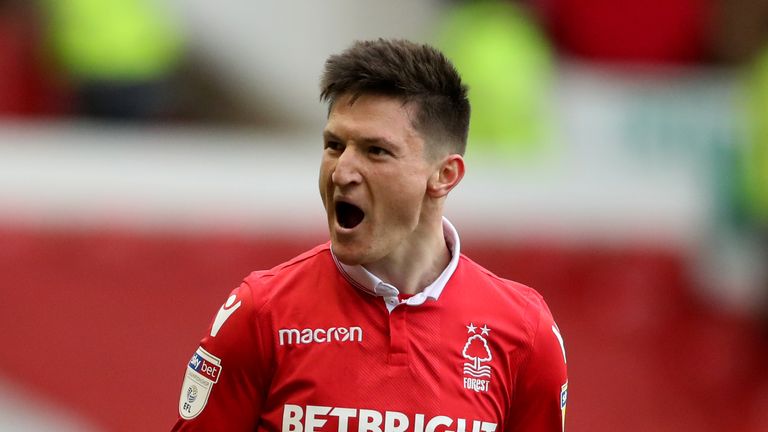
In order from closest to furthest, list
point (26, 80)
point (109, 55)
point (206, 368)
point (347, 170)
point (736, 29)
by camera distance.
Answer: point (347, 170) < point (206, 368) < point (109, 55) < point (26, 80) < point (736, 29)

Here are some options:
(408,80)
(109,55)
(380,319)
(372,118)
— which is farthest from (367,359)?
(109,55)

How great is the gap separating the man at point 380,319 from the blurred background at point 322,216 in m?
4.09

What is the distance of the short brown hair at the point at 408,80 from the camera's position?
12.6ft

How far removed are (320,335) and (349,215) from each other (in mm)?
322

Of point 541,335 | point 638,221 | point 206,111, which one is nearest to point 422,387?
point 541,335

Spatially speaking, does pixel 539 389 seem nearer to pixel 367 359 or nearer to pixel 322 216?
pixel 367 359

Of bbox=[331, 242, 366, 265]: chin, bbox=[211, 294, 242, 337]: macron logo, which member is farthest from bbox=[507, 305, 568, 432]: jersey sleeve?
bbox=[211, 294, 242, 337]: macron logo

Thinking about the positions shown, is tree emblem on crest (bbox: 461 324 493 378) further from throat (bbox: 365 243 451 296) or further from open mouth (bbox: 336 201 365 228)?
open mouth (bbox: 336 201 365 228)

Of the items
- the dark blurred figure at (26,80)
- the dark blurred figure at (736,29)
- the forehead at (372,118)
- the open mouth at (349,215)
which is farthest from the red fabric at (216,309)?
the forehead at (372,118)

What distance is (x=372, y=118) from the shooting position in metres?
3.84

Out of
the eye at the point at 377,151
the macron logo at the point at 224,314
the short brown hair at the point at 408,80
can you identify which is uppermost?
the short brown hair at the point at 408,80

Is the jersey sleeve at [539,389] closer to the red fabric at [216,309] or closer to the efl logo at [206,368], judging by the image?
the efl logo at [206,368]

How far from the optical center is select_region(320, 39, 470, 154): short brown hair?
3855 millimetres

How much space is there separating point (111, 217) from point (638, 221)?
9.68 feet
